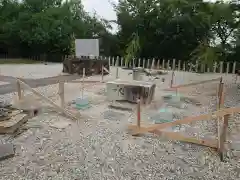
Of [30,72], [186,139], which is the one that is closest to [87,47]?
[30,72]

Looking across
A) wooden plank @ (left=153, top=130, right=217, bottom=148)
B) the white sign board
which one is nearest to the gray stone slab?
wooden plank @ (left=153, top=130, right=217, bottom=148)

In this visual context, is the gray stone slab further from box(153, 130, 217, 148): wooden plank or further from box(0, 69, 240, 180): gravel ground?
box(153, 130, 217, 148): wooden plank

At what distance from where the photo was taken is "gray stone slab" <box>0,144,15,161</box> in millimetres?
3578

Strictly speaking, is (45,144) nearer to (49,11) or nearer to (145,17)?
(145,17)

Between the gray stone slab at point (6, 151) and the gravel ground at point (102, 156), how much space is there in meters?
0.07

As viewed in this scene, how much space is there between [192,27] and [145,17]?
408 cm

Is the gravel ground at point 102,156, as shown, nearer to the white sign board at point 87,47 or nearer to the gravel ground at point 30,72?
the gravel ground at point 30,72

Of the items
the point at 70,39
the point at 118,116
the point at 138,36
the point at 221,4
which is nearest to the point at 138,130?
the point at 118,116

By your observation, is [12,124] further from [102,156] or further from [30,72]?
[30,72]

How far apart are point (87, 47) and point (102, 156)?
10540 mm

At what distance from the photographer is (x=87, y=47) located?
13.6m

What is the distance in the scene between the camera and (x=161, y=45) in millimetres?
18516

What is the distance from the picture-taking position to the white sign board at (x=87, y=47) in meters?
13.5

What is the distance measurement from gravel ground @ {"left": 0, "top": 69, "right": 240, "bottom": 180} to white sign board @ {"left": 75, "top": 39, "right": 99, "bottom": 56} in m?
8.80
